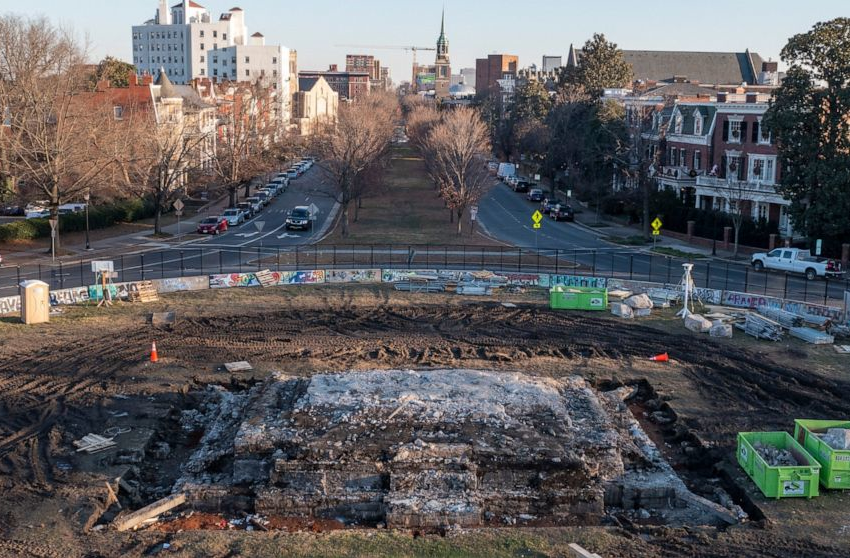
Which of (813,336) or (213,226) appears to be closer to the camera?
(813,336)

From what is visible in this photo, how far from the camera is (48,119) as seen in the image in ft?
188

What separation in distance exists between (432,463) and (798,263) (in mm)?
35667

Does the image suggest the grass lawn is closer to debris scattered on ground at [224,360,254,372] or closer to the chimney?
debris scattered on ground at [224,360,254,372]

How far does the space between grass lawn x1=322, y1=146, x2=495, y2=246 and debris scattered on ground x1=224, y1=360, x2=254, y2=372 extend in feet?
87.6

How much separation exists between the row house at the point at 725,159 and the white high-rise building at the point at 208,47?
378 ft

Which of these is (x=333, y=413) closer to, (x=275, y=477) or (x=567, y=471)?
(x=275, y=477)

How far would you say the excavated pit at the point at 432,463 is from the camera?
20.5m

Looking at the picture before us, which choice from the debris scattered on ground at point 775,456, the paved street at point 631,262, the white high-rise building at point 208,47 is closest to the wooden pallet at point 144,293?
the paved street at point 631,262

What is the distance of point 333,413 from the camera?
926 inches

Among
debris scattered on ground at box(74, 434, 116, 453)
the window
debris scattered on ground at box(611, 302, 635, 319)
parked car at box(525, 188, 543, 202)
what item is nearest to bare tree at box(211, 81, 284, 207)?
parked car at box(525, 188, 543, 202)

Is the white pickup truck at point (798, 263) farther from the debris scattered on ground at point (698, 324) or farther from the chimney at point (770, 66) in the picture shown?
the chimney at point (770, 66)

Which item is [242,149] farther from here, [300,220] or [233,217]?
[300,220]

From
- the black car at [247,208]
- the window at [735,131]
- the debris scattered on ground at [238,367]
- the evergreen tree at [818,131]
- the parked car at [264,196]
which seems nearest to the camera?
the debris scattered on ground at [238,367]

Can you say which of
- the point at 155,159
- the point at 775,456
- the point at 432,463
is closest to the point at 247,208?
the point at 155,159
